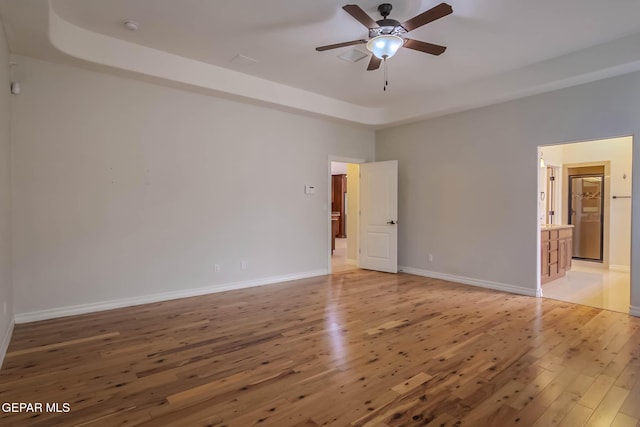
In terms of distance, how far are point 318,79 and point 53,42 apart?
10.2 ft

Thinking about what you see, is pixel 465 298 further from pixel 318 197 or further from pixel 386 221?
pixel 318 197

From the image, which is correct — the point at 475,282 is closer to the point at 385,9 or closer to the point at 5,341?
the point at 385,9

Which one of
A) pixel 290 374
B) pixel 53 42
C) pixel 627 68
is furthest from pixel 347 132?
pixel 290 374

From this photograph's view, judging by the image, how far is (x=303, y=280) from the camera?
590cm

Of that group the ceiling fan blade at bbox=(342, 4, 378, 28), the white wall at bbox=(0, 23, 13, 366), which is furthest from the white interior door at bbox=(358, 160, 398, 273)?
the white wall at bbox=(0, 23, 13, 366)

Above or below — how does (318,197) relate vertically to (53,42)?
below

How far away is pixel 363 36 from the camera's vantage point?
12.6 ft

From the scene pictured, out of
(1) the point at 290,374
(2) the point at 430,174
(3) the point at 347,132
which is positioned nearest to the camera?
(1) the point at 290,374

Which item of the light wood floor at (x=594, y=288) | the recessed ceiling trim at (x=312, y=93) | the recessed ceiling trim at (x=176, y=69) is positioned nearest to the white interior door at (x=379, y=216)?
the recessed ceiling trim at (x=312, y=93)

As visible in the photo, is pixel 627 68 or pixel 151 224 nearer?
pixel 627 68

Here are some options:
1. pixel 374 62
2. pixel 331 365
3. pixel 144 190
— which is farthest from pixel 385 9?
pixel 144 190

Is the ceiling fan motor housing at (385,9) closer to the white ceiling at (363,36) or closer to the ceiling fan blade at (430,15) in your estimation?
the white ceiling at (363,36)

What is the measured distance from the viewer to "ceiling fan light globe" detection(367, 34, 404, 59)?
314 cm

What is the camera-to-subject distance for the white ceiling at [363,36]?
3.25m
